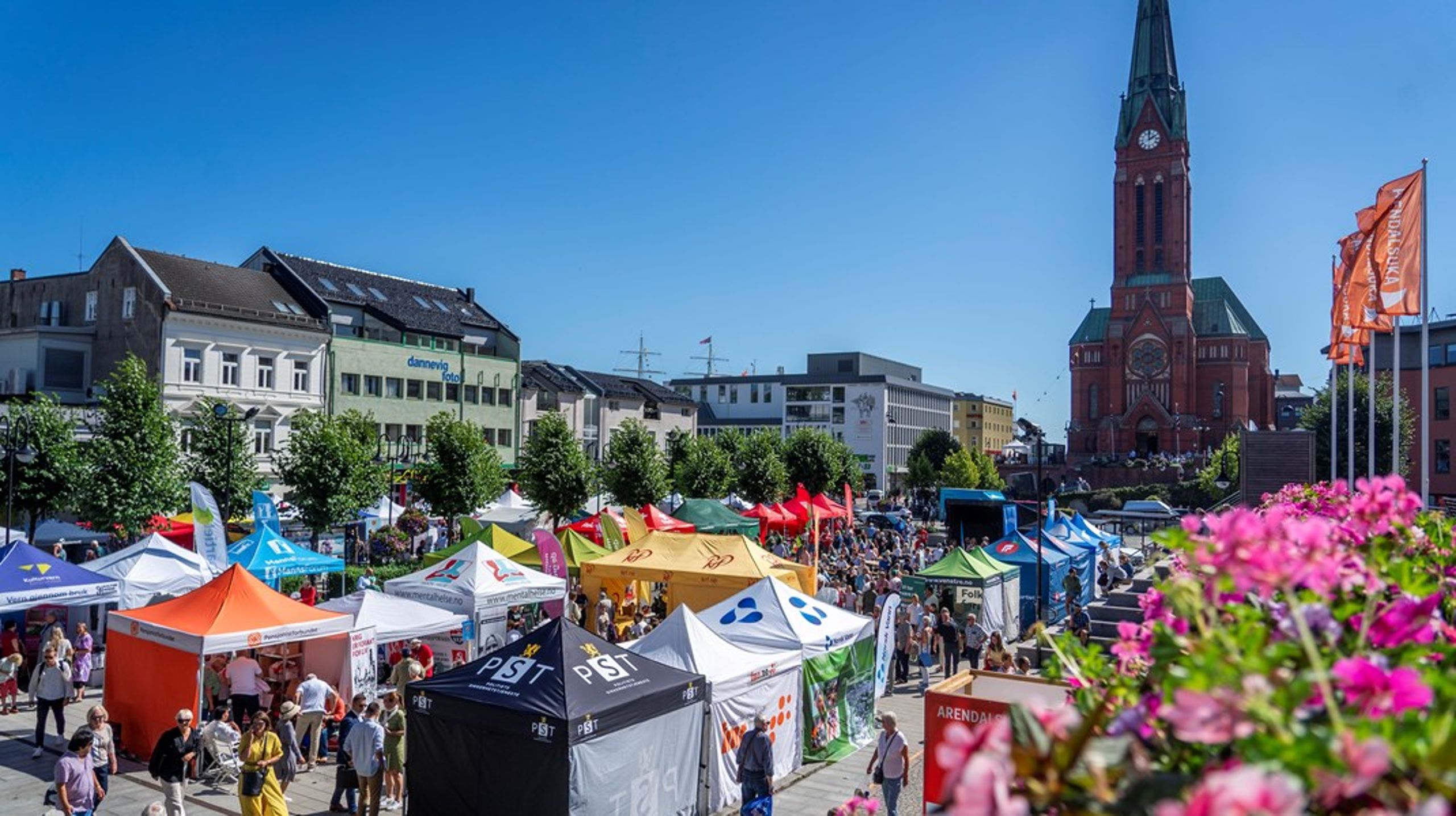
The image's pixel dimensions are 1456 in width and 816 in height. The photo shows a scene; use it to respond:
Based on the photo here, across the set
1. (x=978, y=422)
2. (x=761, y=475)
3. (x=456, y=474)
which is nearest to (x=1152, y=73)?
(x=978, y=422)

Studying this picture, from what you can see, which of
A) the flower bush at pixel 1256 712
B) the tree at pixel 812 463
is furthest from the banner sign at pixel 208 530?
the tree at pixel 812 463

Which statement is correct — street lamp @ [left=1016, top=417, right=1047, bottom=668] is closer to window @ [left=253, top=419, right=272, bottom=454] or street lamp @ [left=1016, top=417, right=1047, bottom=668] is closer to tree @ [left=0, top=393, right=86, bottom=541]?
tree @ [left=0, top=393, right=86, bottom=541]

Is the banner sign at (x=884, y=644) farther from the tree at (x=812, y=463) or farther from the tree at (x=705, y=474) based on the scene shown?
the tree at (x=812, y=463)

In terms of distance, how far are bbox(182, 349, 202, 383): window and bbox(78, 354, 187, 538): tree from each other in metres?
14.2

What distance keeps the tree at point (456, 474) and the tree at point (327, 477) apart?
5.29m

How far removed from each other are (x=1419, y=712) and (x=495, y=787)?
10614mm

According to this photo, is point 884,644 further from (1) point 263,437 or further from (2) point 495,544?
(1) point 263,437

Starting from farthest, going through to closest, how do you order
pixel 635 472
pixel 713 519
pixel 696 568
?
pixel 635 472 < pixel 713 519 < pixel 696 568

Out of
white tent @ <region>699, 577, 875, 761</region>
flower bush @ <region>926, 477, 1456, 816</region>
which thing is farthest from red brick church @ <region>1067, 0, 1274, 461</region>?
flower bush @ <region>926, 477, 1456, 816</region>

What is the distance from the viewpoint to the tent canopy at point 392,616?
16875 millimetres

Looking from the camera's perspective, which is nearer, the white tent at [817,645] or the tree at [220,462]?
the white tent at [817,645]

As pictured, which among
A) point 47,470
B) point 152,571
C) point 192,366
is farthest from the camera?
point 192,366

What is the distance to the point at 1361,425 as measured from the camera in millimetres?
52219

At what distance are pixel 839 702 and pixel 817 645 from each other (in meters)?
1.51
